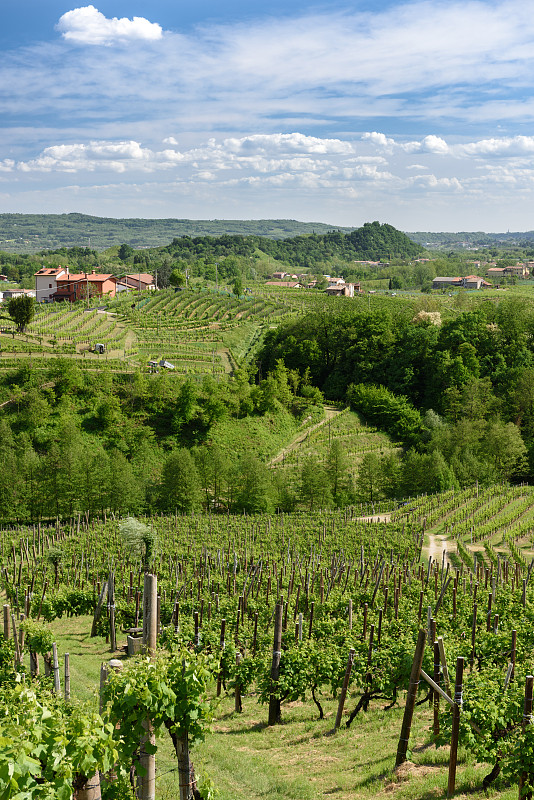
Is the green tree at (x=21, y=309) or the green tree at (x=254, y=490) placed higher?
the green tree at (x=21, y=309)

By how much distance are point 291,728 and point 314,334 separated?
202 feet

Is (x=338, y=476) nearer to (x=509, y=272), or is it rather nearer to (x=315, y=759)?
(x=315, y=759)

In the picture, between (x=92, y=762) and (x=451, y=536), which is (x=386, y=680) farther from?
(x=451, y=536)

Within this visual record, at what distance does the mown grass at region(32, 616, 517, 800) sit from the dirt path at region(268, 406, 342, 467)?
116 ft

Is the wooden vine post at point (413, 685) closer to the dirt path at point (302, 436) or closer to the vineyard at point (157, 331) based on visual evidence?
the dirt path at point (302, 436)

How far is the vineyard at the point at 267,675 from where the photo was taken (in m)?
7.24

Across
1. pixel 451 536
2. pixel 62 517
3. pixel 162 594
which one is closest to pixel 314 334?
pixel 62 517

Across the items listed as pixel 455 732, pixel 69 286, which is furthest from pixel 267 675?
pixel 69 286

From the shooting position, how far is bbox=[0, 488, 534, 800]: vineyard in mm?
7238

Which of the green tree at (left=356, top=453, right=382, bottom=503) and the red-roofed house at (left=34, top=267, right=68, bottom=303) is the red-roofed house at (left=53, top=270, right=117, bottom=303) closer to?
the red-roofed house at (left=34, top=267, right=68, bottom=303)

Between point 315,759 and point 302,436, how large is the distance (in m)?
43.8

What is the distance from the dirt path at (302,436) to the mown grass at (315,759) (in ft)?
116

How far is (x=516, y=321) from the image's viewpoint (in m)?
64.8

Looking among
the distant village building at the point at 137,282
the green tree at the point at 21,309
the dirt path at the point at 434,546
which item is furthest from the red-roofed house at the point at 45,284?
the dirt path at the point at 434,546
